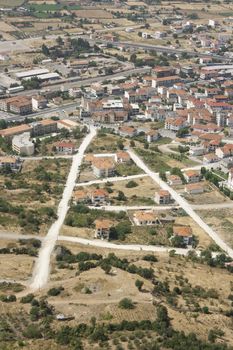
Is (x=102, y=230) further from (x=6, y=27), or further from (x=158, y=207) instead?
(x=6, y=27)

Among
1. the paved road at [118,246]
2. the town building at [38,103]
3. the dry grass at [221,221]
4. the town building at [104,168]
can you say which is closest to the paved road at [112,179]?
the town building at [104,168]

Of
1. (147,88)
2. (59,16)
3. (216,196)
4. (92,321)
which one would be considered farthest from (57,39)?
(92,321)

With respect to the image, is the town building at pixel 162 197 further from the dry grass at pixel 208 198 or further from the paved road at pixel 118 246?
the paved road at pixel 118 246

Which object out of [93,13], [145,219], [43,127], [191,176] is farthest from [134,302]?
[93,13]

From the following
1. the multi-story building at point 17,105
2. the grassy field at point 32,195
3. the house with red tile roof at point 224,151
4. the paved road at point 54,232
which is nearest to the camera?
the paved road at point 54,232

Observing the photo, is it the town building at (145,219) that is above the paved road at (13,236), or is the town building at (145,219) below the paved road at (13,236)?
below
